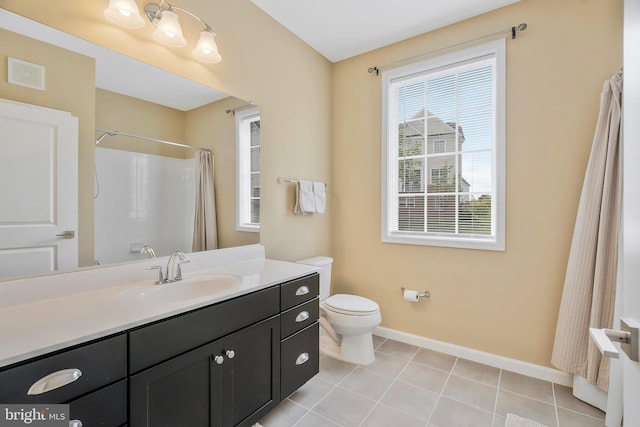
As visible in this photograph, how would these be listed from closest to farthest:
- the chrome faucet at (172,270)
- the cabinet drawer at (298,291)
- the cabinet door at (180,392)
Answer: the cabinet door at (180,392) < the chrome faucet at (172,270) < the cabinet drawer at (298,291)

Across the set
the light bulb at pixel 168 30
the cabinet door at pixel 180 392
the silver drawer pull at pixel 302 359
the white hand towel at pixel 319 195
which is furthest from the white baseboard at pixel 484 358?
the light bulb at pixel 168 30

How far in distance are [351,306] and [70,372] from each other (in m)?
1.68

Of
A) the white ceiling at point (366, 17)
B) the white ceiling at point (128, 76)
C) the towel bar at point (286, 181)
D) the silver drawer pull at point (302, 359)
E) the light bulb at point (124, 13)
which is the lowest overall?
the silver drawer pull at point (302, 359)

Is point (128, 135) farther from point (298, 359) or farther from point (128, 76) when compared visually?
point (298, 359)

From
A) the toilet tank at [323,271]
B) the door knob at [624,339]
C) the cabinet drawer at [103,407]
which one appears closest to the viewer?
the door knob at [624,339]

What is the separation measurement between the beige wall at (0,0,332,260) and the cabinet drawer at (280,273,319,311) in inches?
23.0

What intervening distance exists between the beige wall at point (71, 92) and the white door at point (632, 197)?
186 centimetres

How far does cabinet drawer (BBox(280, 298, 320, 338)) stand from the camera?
158 cm

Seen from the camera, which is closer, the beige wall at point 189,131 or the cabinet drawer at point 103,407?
the cabinet drawer at point 103,407

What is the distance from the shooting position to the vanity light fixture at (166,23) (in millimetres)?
1330

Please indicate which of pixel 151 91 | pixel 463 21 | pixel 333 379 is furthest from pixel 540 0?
pixel 333 379

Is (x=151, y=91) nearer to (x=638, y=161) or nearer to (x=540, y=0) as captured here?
(x=638, y=161)

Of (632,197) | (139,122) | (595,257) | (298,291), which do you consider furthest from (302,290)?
(595,257)

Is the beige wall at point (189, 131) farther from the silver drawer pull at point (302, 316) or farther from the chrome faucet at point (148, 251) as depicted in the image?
the silver drawer pull at point (302, 316)
